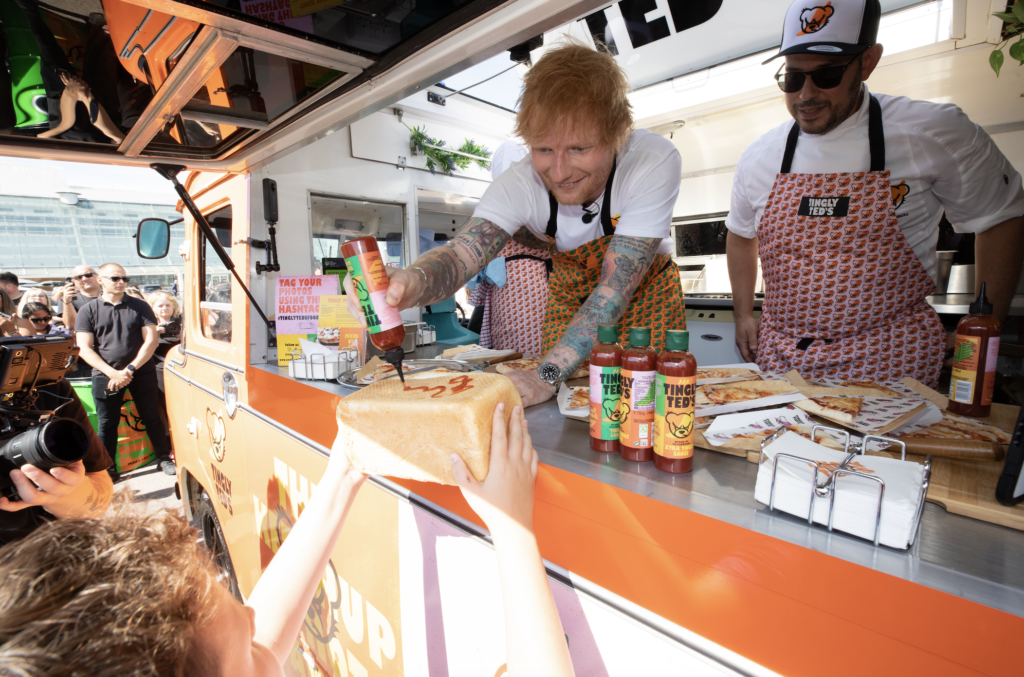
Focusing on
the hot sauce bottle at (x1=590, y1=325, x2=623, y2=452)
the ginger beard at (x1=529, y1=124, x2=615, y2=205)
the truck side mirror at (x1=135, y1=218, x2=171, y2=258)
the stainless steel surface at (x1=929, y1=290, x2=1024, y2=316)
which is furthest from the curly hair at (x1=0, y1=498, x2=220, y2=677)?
the stainless steel surface at (x1=929, y1=290, x2=1024, y2=316)

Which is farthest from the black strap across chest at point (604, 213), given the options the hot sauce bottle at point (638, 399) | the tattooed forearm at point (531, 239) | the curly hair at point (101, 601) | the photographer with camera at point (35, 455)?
the photographer with camera at point (35, 455)

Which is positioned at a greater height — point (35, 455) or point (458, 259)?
point (458, 259)

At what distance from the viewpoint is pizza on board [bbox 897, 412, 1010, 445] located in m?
0.98

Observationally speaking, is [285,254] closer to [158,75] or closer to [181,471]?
[158,75]

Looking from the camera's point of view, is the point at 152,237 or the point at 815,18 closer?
the point at 815,18

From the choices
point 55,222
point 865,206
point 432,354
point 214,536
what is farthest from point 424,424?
point 55,222

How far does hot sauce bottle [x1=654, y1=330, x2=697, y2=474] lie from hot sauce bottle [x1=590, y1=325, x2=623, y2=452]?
0.10m

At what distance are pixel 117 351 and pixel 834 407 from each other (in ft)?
22.0

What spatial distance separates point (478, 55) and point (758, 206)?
1525 millimetres

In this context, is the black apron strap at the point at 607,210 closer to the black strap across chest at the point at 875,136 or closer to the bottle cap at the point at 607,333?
the bottle cap at the point at 607,333

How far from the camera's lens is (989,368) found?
3.79 ft

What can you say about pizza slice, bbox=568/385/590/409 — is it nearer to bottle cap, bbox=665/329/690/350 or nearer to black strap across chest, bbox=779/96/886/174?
bottle cap, bbox=665/329/690/350

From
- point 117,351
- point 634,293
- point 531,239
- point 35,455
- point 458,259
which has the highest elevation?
point 531,239

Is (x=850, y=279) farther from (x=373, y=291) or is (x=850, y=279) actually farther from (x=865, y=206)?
(x=373, y=291)
